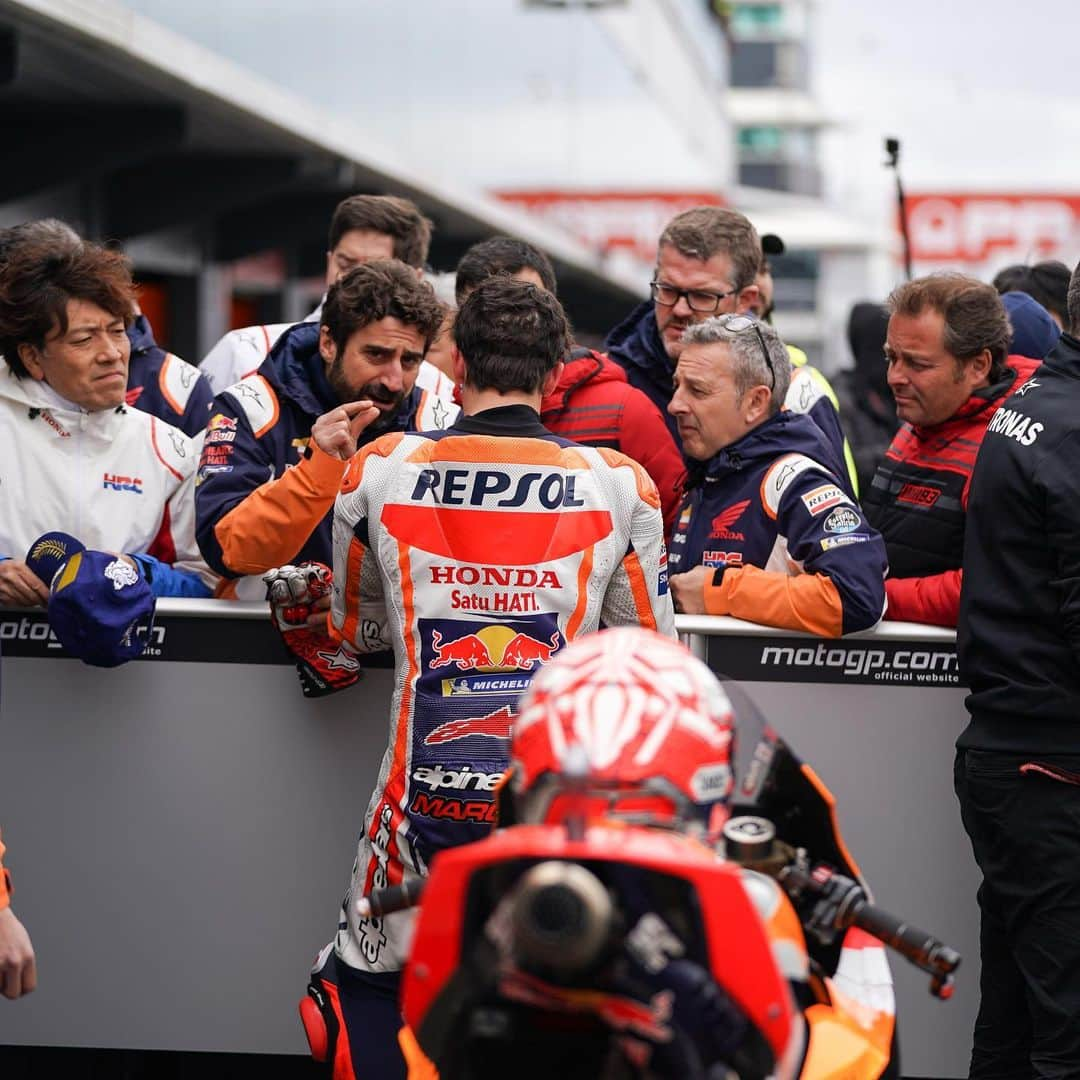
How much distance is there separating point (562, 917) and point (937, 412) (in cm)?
266

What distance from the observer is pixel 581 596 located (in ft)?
11.2

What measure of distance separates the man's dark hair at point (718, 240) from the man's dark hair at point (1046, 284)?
4.97 feet

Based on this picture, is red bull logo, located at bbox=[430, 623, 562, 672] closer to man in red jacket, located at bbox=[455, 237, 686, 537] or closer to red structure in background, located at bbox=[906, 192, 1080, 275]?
man in red jacket, located at bbox=[455, 237, 686, 537]

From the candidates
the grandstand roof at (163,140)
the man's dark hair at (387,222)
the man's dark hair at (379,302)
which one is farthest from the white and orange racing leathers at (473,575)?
the grandstand roof at (163,140)

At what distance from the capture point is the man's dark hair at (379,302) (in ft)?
13.2

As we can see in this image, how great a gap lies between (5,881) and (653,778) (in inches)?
53.2

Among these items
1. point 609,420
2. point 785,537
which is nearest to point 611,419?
point 609,420

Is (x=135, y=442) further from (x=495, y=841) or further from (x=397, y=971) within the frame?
(x=495, y=841)

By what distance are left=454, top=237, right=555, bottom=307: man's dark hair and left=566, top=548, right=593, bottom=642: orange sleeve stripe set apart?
1706 millimetres

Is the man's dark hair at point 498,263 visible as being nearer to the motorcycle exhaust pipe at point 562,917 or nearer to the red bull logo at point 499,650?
the red bull logo at point 499,650

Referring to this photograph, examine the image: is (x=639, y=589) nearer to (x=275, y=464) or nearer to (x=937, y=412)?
(x=275, y=464)

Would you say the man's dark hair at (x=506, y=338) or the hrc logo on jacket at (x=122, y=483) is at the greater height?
the man's dark hair at (x=506, y=338)

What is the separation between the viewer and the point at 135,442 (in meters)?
4.36

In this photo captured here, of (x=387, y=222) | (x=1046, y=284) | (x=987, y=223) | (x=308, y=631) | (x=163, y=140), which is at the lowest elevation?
(x=308, y=631)
